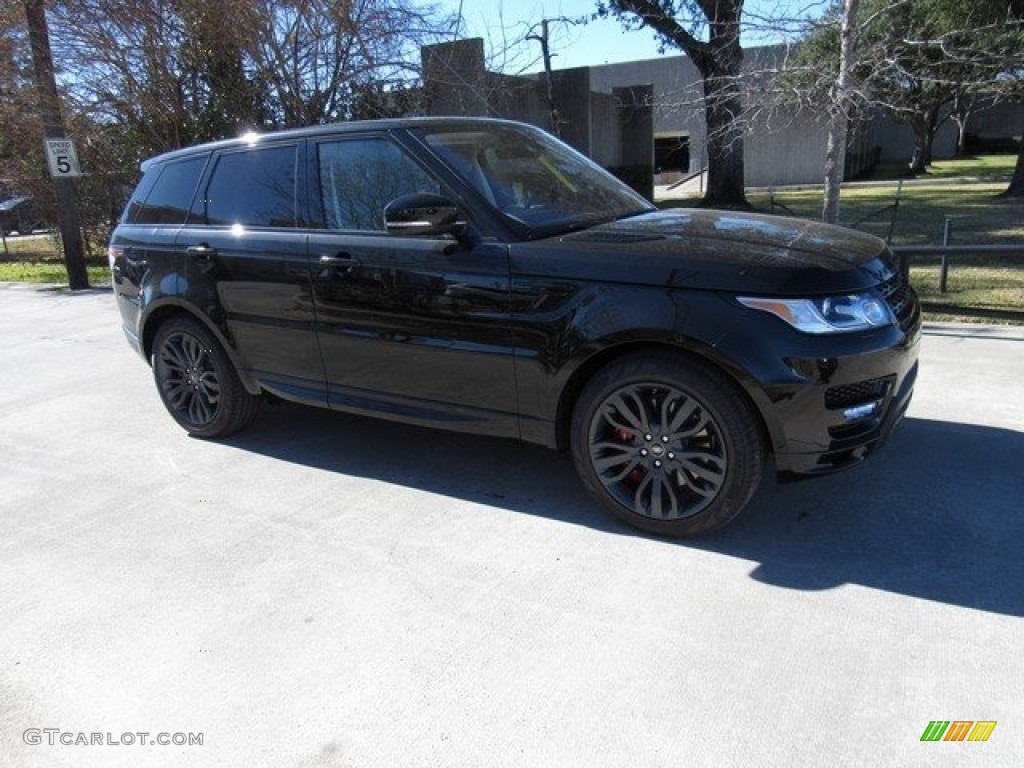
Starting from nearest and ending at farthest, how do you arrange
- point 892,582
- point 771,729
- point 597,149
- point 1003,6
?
point 771,729
point 892,582
point 1003,6
point 597,149

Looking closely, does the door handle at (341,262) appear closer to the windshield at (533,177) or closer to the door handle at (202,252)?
the windshield at (533,177)

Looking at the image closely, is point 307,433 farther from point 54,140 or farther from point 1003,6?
point 1003,6

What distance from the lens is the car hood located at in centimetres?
324

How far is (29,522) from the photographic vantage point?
4238 millimetres

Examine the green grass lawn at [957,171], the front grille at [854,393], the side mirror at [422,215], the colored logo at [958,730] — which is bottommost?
the colored logo at [958,730]

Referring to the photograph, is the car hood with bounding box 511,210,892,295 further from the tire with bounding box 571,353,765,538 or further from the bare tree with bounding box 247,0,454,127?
the bare tree with bounding box 247,0,454,127

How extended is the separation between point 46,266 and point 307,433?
54.8 ft

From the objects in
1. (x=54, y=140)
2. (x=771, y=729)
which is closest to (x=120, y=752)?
(x=771, y=729)

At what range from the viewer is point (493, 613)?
314 cm

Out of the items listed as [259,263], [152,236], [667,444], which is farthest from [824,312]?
[152,236]

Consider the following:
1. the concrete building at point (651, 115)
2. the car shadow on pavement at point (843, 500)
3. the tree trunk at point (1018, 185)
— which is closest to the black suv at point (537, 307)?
the car shadow on pavement at point (843, 500)

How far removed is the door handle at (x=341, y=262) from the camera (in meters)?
4.21

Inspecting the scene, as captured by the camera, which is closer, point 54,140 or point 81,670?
point 81,670

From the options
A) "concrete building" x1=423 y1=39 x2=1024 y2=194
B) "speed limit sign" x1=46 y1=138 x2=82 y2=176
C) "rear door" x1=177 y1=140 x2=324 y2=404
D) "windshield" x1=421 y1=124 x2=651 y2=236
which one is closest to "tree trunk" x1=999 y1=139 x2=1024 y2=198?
"concrete building" x1=423 y1=39 x2=1024 y2=194
